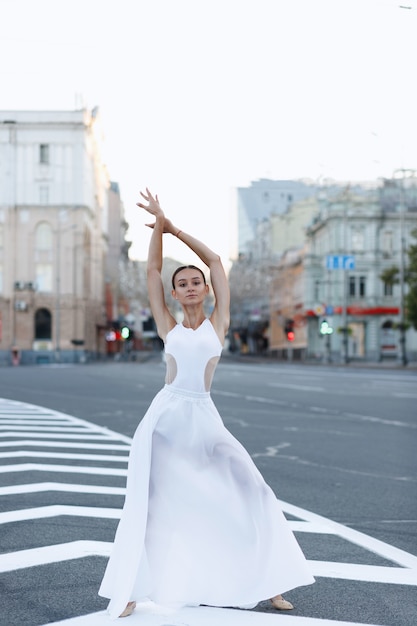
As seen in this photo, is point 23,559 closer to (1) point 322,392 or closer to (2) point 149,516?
(2) point 149,516

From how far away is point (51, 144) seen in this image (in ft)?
231

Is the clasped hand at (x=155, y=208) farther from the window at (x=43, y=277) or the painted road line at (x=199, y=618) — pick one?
the window at (x=43, y=277)

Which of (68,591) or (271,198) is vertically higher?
(271,198)

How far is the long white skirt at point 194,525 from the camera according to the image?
438 centimetres

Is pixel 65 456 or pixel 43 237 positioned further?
pixel 43 237

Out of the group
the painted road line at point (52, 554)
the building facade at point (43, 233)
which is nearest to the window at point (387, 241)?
the building facade at point (43, 233)

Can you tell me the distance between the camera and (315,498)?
832 centimetres

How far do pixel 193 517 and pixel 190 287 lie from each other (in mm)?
1113

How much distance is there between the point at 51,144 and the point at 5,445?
60.9 metres

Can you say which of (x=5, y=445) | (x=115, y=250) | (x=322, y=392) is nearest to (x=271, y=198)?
(x=115, y=250)

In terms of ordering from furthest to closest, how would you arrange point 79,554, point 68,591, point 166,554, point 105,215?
1. point 105,215
2. point 79,554
3. point 68,591
4. point 166,554

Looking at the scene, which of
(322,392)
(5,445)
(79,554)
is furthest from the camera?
(322,392)

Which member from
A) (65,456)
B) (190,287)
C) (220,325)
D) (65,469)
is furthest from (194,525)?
(65,456)

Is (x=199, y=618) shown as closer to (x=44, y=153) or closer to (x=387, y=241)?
(x=44, y=153)
